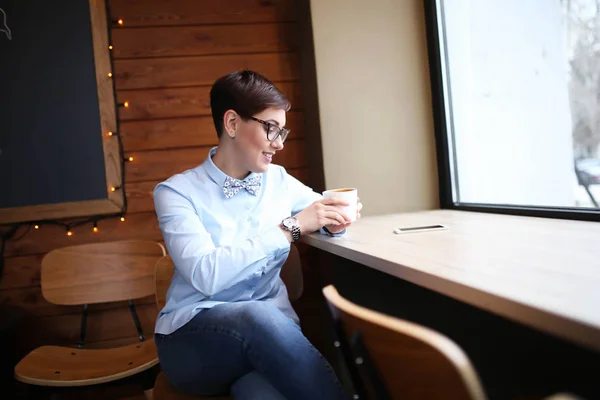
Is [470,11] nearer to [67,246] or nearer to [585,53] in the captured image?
[585,53]

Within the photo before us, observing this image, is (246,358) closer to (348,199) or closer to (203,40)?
(348,199)

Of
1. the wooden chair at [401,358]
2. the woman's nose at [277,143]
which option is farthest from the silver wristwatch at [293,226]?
the wooden chair at [401,358]

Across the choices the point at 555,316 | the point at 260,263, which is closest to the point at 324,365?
the point at 260,263

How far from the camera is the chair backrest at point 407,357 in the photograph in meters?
0.54

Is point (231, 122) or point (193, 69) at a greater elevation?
point (193, 69)

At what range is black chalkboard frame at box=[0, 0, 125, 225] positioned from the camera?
206 cm

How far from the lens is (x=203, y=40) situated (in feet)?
7.11

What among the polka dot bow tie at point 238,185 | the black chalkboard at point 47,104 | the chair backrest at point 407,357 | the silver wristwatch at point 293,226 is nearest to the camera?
the chair backrest at point 407,357

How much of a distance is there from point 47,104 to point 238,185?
99 centimetres

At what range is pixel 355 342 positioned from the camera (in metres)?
0.74

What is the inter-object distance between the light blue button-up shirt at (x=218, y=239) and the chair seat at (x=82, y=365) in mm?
337

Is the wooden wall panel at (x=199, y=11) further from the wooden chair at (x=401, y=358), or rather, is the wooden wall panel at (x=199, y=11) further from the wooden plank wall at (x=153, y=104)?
the wooden chair at (x=401, y=358)

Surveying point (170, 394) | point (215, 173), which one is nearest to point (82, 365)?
point (170, 394)

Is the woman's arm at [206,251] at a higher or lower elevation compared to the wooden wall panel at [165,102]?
lower
